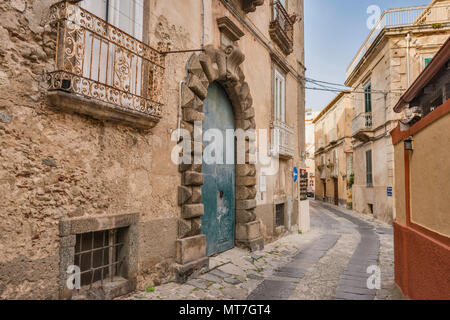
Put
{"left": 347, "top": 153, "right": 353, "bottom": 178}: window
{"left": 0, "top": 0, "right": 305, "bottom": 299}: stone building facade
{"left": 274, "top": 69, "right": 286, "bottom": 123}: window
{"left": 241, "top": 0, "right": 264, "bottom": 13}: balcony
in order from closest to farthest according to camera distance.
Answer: {"left": 0, "top": 0, "right": 305, "bottom": 299}: stone building facade
{"left": 241, "top": 0, "right": 264, "bottom": 13}: balcony
{"left": 274, "top": 69, "right": 286, "bottom": 123}: window
{"left": 347, "top": 153, "right": 353, "bottom": 178}: window

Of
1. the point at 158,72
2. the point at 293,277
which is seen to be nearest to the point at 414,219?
the point at 293,277

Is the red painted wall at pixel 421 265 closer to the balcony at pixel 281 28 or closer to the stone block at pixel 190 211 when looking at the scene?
the stone block at pixel 190 211

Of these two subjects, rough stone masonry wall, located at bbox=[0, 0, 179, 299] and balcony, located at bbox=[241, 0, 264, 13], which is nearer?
rough stone masonry wall, located at bbox=[0, 0, 179, 299]

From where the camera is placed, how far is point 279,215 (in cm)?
1049

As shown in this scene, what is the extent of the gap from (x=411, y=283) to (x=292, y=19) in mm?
9034

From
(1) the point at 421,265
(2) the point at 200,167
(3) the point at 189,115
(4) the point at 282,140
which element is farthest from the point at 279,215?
(1) the point at 421,265

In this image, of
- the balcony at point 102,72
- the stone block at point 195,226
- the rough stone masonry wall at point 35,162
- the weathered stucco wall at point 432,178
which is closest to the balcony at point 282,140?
the stone block at point 195,226

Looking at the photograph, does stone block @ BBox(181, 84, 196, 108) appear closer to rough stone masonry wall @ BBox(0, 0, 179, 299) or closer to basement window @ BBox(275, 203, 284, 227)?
rough stone masonry wall @ BBox(0, 0, 179, 299)

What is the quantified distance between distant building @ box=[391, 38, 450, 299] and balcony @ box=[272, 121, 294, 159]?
4152mm

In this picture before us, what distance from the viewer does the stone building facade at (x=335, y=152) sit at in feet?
A: 79.5

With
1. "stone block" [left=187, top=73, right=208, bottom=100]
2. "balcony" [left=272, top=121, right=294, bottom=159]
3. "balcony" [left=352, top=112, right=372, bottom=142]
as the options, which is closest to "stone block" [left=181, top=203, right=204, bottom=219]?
"stone block" [left=187, top=73, right=208, bottom=100]

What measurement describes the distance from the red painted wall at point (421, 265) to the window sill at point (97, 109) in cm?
380

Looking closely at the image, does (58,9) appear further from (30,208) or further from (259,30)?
(259,30)

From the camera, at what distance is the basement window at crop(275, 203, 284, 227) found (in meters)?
10.3
